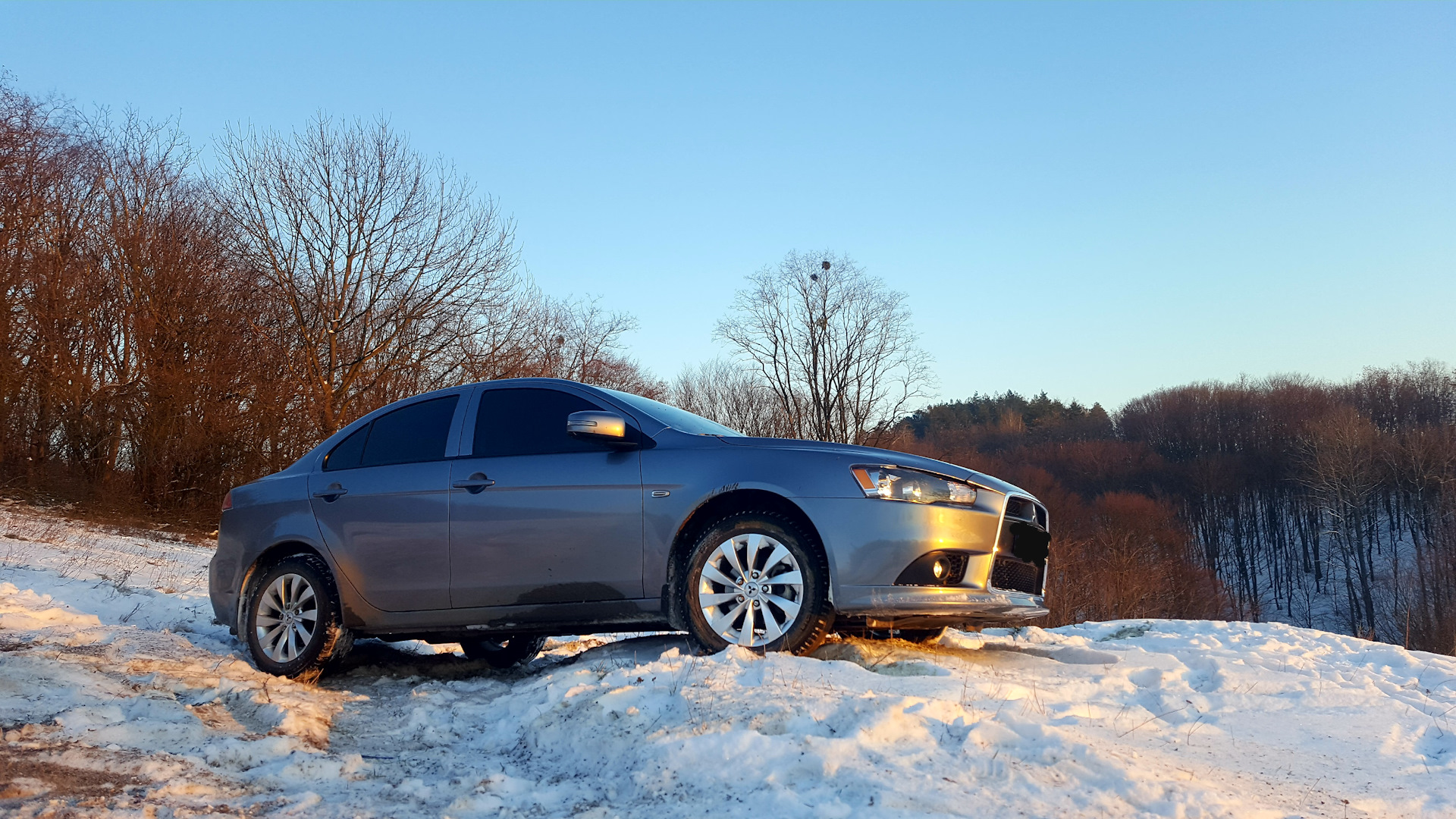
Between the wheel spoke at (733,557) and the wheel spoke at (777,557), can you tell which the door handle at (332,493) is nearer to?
the wheel spoke at (733,557)

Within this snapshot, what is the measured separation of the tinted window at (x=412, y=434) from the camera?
227 inches

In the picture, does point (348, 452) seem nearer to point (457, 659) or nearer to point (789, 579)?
point (457, 659)

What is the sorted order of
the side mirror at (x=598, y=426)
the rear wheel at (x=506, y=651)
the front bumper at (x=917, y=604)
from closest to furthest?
the front bumper at (x=917, y=604)
the side mirror at (x=598, y=426)
the rear wheel at (x=506, y=651)

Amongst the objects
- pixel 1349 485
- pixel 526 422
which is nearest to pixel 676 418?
pixel 526 422

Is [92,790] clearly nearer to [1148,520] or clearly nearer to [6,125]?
[6,125]

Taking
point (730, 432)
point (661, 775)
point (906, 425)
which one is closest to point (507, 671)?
point (730, 432)

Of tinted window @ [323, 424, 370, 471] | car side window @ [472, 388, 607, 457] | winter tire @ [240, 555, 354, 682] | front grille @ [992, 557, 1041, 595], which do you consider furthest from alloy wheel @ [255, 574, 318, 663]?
front grille @ [992, 557, 1041, 595]

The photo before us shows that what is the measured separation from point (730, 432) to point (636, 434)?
0.71m

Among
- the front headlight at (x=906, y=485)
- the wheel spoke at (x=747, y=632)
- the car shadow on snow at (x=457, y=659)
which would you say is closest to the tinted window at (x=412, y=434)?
the car shadow on snow at (x=457, y=659)

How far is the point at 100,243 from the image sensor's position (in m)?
21.7

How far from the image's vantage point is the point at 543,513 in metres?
5.20

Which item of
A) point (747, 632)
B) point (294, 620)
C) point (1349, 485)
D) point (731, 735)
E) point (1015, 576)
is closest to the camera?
point (731, 735)

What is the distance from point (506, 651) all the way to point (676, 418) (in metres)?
2.36

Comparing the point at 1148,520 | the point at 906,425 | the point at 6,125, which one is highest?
the point at 6,125
